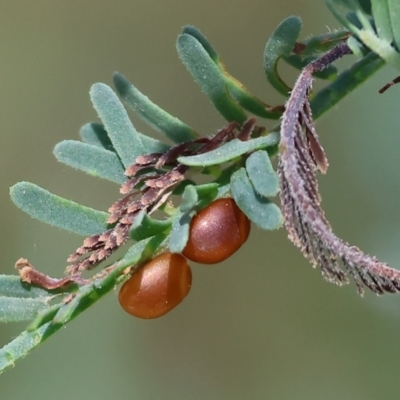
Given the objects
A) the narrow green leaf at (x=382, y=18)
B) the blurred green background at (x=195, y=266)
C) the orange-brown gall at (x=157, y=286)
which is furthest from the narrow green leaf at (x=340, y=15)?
the blurred green background at (x=195, y=266)

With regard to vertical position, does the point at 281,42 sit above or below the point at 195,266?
above

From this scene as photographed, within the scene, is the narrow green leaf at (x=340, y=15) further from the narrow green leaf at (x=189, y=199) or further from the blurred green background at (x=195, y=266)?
the blurred green background at (x=195, y=266)

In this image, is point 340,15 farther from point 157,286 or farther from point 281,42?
point 157,286

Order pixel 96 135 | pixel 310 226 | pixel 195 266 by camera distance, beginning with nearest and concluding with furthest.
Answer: pixel 310 226 < pixel 96 135 < pixel 195 266

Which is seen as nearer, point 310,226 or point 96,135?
point 310,226

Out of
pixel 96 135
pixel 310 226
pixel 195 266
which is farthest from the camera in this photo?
pixel 195 266

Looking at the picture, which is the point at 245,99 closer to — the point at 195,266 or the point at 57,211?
the point at 57,211

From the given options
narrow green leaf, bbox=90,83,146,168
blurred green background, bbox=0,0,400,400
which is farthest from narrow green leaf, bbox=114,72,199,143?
blurred green background, bbox=0,0,400,400

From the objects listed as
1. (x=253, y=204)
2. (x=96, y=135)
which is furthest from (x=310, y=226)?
(x=96, y=135)

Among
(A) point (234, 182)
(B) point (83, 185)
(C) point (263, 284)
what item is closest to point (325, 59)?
(A) point (234, 182)
